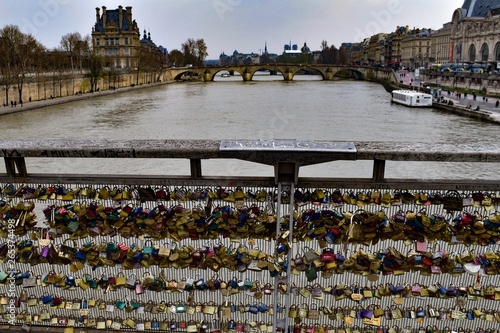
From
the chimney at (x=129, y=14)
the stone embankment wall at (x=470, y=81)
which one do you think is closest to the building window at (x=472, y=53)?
the stone embankment wall at (x=470, y=81)

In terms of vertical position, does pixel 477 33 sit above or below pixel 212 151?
above

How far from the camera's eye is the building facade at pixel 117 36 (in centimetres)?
6769

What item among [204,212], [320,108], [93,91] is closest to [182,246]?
[204,212]

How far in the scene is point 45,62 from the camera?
39.6 metres

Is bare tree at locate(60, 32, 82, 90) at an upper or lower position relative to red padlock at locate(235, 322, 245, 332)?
upper

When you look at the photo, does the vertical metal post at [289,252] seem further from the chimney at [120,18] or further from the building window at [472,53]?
the chimney at [120,18]

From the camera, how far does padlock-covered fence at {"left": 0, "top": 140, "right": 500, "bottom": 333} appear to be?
195 cm

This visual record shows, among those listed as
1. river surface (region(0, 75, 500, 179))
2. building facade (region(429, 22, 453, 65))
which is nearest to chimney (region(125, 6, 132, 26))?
river surface (region(0, 75, 500, 179))

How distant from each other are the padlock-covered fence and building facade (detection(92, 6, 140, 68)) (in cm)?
6865

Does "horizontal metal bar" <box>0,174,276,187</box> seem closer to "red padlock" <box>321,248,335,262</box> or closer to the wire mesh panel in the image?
the wire mesh panel

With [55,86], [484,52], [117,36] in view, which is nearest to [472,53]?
[484,52]

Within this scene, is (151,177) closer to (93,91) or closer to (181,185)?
(181,185)

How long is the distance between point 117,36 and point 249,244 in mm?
70830

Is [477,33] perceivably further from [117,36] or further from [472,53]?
[117,36]
